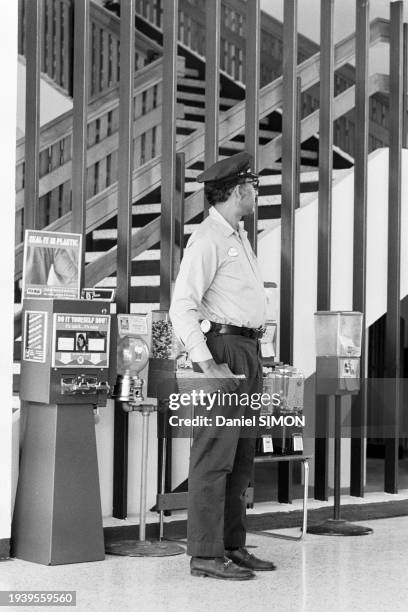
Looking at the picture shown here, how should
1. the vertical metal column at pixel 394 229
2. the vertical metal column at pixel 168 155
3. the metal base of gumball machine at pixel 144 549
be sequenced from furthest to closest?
the vertical metal column at pixel 394 229, the vertical metal column at pixel 168 155, the metal base of gumball machine at pixel 144 549

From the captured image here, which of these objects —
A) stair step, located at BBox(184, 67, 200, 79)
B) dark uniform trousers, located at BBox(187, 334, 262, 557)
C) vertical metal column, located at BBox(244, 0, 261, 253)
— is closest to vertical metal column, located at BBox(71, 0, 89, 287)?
vertical metal column, located at BBox(244, 0, 261, 253)

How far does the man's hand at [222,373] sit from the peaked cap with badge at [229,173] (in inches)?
31.8

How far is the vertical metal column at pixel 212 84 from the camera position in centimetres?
595

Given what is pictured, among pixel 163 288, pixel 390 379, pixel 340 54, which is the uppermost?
pixel 340 54

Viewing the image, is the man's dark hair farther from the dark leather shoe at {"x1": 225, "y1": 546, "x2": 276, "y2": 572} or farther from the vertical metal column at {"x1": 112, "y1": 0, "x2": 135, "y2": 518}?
the dark leather shoe at {"x1": 225, "y1": 546, "x2": 276, "y2": 572}

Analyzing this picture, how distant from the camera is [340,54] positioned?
22.8ft

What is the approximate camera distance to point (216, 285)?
4.67 m

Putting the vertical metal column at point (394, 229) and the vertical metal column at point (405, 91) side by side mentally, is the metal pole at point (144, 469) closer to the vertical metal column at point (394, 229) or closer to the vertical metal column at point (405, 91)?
the vertical metal column at point (394, 229)

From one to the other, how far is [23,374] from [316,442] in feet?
7.20

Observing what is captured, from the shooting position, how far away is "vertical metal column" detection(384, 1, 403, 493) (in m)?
6.70

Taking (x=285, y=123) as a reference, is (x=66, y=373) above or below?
below

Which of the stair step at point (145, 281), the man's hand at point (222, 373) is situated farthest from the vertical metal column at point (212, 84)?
the man's hand at point (222, 373)

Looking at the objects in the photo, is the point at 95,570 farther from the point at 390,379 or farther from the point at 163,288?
the point at 390,379

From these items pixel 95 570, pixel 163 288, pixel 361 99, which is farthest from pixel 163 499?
pixel 361 99
